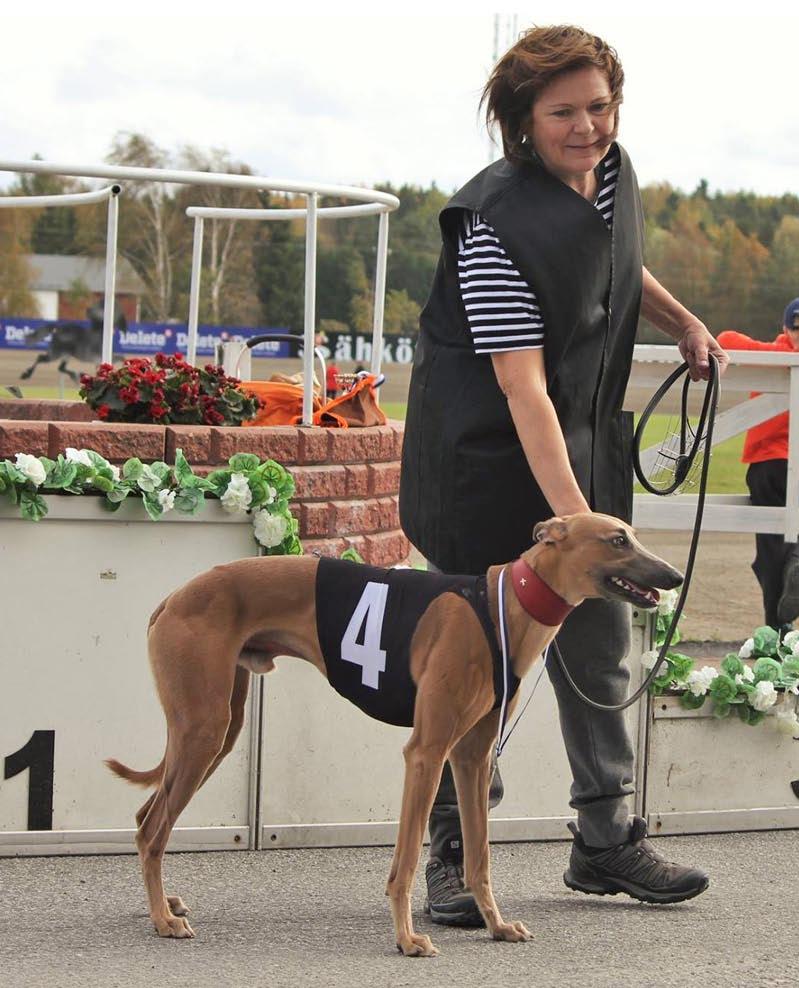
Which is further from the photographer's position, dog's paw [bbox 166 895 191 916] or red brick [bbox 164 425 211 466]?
red brick [bbox 164 425 211 466]

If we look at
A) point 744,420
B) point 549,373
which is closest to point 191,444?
point 549,373

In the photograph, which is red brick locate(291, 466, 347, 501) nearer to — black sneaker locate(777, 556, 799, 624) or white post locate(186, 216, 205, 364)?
white post locate(186, 216, 205, 364)

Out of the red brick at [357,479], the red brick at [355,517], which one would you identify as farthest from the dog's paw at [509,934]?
the red brick at [357,479]

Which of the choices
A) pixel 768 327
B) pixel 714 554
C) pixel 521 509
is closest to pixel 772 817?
pixel 521 509

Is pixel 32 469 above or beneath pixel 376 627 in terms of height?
above

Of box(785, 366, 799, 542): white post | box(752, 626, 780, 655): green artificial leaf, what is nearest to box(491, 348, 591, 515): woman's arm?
box(752, 626, 780, 655): green artificial leaf

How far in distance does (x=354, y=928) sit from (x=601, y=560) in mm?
1253

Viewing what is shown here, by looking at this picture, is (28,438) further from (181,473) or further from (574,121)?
(574,121)

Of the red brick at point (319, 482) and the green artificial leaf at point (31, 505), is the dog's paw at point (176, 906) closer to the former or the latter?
the green artificial leaf at point (31, 505)

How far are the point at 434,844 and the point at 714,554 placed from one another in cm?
1072

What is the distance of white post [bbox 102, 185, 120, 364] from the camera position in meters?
7.29

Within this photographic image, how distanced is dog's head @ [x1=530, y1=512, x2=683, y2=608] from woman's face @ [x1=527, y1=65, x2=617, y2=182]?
0.94 metres

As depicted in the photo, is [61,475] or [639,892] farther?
[61,475]

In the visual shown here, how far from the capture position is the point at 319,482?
6.61 meters
